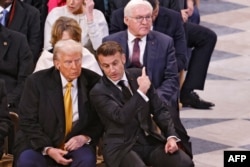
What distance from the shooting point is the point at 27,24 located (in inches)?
361

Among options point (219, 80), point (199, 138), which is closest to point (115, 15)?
point (199, 138)

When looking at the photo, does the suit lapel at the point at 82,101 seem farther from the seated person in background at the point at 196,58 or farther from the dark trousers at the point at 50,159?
the seated person in background at the point at 196,58

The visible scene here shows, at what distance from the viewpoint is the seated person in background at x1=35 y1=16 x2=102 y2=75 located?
8273 millimetres

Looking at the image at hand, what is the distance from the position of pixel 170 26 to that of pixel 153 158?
1873mm

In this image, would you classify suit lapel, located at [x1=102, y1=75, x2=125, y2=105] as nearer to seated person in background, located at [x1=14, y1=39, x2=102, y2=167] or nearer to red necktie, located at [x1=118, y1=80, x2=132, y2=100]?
red necktie, located at [x1=118, y1=80, x2=132, y2=100]

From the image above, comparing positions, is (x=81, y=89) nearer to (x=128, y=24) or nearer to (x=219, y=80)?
(x=128, y=24)

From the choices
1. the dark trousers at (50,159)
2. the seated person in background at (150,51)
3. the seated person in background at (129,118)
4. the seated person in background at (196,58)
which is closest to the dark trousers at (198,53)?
the seated person in background at (196,58)

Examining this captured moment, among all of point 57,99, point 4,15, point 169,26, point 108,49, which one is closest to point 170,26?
point 169,26

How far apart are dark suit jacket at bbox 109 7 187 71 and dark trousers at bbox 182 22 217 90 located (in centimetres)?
91

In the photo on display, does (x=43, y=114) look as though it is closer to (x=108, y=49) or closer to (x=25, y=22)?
(x=108, y=49)

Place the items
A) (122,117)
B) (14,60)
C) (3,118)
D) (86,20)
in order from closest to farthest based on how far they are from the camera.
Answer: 1. (122,117)
2. (3,118)
3. (14,60)
4. (86,20)

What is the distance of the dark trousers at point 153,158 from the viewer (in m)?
7.75

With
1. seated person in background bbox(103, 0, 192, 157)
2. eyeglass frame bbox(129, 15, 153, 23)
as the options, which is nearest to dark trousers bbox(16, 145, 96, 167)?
seated person in background bbox(103, 0, 192, 157)

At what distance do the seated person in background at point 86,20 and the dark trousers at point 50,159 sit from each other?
1547 millimetres
